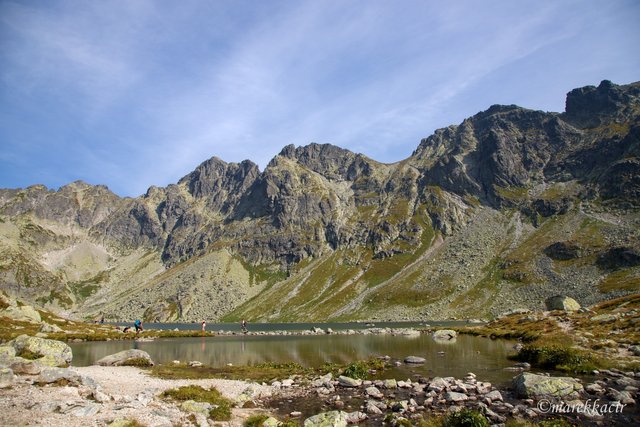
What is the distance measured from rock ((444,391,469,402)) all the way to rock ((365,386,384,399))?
4557mm

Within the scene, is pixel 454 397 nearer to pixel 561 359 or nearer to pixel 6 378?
pixel 561 359

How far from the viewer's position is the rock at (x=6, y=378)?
76.3 feet

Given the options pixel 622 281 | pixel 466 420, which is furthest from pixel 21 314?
pixel 622 281

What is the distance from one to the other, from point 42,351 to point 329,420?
30.4m

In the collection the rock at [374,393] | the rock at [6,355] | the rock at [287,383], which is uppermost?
the rock at [6,355]

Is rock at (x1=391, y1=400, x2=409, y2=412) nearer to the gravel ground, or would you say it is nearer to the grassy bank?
the gravel ground

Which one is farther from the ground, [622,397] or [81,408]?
[81,408]

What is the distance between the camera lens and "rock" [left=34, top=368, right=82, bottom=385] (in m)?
25.5

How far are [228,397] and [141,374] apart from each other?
45.8ft

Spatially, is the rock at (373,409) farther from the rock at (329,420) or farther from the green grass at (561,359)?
the green grass at (561,359)

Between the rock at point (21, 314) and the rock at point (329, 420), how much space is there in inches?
3350

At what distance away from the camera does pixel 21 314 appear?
280 feet

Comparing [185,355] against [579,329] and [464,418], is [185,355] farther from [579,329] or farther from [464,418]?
[579,329]

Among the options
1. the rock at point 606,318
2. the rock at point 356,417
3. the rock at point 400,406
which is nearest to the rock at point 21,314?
the rock at point 356,417
